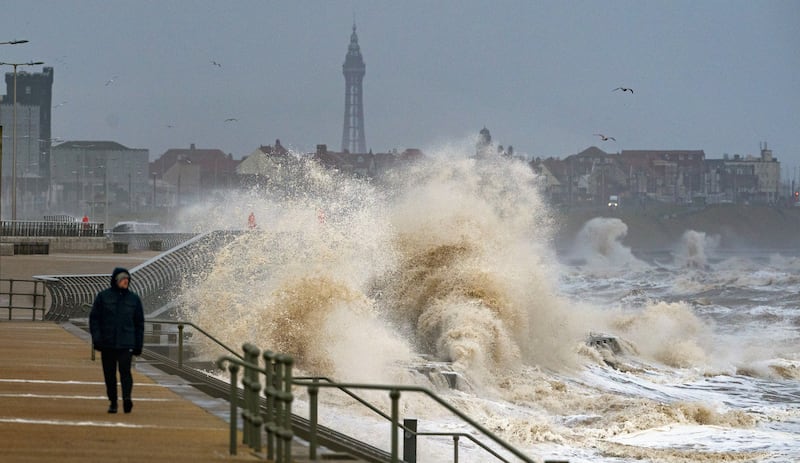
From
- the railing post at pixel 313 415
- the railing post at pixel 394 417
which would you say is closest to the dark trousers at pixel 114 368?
the railing post at pixel 313 415

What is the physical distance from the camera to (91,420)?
9328 millimetres

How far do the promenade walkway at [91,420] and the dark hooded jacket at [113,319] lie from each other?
582mm

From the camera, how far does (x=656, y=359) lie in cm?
3309

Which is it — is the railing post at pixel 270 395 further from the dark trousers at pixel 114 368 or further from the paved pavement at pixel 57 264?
the paved pavement at pixel 57 264

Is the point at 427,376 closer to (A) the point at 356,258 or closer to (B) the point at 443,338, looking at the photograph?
(B) the point at 443,338

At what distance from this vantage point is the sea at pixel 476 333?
58.2ft

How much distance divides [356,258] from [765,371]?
396 inches

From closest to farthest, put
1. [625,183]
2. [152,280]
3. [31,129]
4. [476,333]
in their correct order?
[152,280] < [476,333] < [31,129] < [625,183]

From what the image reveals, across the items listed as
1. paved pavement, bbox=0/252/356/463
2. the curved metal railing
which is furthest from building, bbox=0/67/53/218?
paved pavement, bbox=0/252/356/463

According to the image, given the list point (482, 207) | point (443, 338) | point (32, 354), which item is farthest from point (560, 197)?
point (32, 354)

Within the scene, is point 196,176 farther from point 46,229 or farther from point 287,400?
point 287,400

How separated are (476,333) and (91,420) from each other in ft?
58.5

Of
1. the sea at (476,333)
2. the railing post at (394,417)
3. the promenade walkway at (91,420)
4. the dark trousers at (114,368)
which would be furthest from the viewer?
the sea at (476,333)

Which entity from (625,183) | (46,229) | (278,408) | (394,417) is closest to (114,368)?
(278,408)
